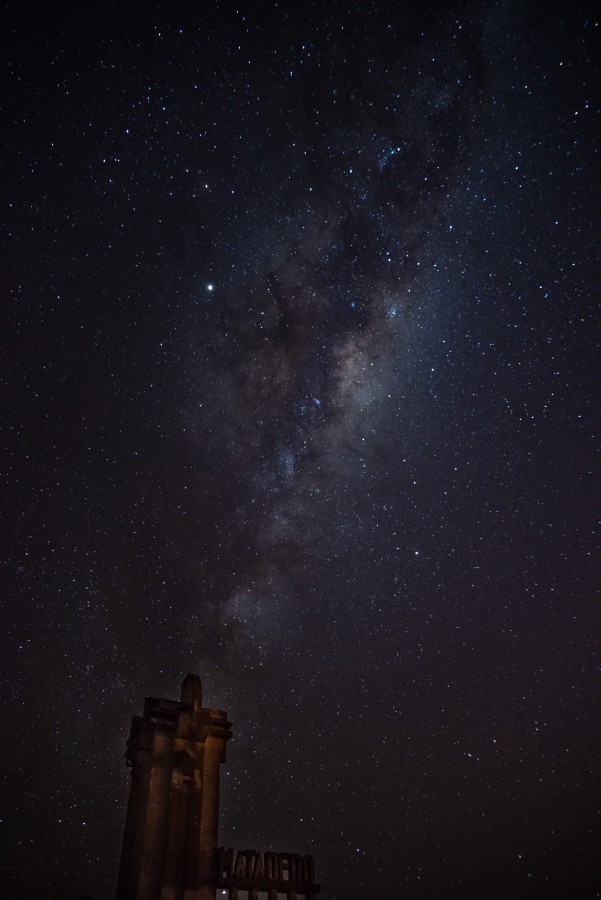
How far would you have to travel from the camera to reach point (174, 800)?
11727 millimetres

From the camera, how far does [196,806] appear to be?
466 inches

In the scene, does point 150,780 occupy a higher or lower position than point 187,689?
lower

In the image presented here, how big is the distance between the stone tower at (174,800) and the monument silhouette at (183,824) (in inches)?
0.6

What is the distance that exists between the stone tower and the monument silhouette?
15 mm

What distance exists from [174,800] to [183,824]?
1.52ft

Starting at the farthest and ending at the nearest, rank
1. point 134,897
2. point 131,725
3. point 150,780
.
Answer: point 131,725, point 150,780, point 134,897

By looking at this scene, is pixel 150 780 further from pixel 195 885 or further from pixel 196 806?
pixel 195 885

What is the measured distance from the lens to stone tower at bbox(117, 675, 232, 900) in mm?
11148

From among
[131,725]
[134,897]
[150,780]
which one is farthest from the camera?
[131,725]

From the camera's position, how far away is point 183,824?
38.1ft

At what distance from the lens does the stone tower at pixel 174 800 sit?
11148mm

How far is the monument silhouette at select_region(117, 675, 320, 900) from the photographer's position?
11195 millimetres

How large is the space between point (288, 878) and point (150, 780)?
350 centimetres

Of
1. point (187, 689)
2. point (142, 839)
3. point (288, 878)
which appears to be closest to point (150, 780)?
point (142, 839)
